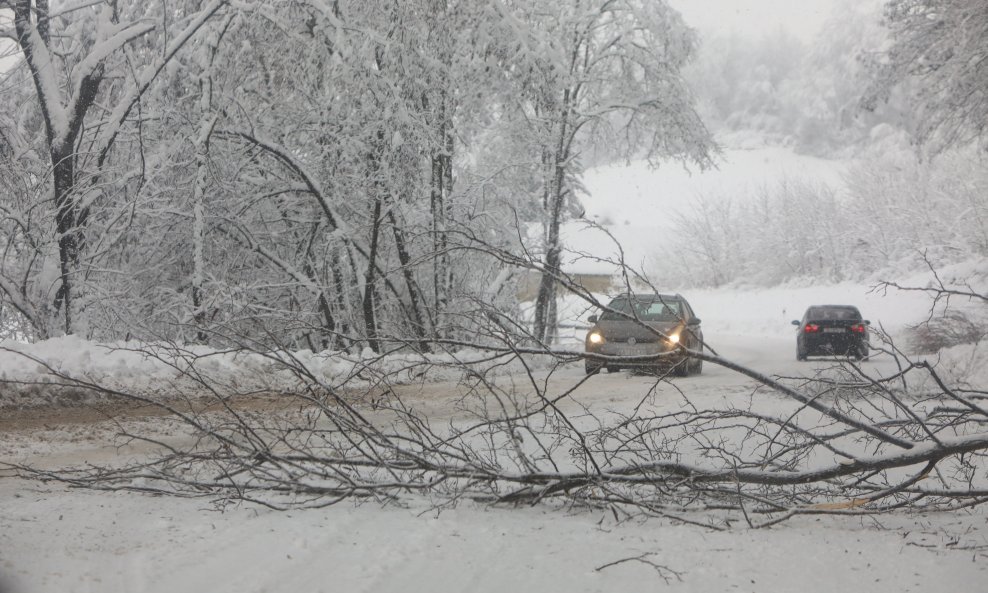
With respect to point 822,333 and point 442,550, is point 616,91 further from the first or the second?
point 442,550

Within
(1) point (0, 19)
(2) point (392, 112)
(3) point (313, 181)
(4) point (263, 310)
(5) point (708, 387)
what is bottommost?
(5) point (708, 387)

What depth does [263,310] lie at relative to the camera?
51.7 ft

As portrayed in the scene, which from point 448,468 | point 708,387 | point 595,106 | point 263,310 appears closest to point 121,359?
point 263,310

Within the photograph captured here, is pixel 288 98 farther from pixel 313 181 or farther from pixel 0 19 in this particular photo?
pixel 0 19

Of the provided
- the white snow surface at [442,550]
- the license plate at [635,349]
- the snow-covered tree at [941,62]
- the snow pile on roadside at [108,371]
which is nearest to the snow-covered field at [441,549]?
the white snow surface at [442,550]

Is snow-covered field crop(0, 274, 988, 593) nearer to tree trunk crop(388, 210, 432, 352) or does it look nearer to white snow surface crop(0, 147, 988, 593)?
white snow surface crop(0, 147, 988, 593)

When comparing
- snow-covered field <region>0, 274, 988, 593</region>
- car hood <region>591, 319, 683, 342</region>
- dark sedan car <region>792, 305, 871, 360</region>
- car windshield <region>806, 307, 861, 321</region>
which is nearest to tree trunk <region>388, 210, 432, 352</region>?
car hood <region>591, 319, 683, 342</region>

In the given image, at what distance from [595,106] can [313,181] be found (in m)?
7.97

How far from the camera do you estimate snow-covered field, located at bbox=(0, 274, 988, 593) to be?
4082 mm

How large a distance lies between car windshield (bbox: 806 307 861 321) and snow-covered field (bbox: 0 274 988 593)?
17834 mm

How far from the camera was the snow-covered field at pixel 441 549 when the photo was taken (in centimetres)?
408

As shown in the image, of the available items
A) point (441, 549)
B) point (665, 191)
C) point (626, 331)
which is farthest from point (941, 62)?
point (665, 191)

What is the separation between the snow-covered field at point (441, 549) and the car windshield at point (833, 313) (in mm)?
17834

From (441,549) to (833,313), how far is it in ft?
66.6
